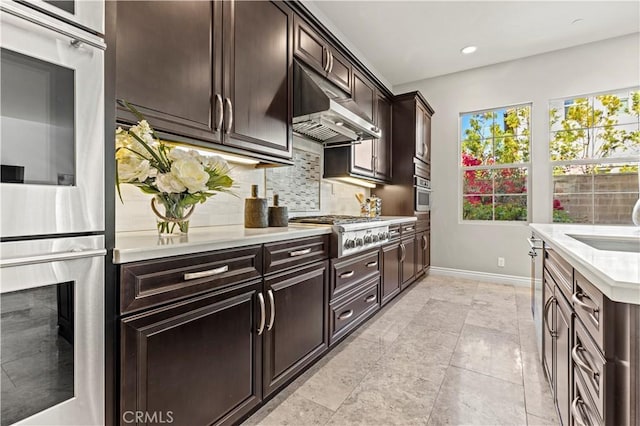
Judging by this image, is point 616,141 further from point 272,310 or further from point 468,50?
point 272,310

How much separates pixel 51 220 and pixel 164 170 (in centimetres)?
46

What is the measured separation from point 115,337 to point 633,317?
1.38 m

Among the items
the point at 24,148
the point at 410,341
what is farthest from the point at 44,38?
the point at 410,341

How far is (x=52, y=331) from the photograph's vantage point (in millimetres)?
797

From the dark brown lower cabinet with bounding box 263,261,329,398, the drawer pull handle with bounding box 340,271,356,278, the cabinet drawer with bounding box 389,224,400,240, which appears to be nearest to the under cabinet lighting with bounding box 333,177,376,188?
the cabinet drawer with bounding box 389,224,400,240

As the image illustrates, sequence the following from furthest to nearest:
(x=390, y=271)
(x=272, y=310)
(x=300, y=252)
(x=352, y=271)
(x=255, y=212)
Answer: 1. (x=390, y=271)
2. (x=352, y=271)
3. (x=255, y=212)
4. (x=300, y=252)
5. (x=272, y=310)

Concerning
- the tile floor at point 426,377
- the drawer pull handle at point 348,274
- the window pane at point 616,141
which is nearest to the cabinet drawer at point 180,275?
the tile floor at point 426,377

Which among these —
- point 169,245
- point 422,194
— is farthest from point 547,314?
point 422,194

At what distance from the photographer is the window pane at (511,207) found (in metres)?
4.00

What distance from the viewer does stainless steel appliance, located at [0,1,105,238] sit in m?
0.70

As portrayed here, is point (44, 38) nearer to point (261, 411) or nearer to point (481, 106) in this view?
point (261, 411)

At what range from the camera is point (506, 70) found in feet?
13.2

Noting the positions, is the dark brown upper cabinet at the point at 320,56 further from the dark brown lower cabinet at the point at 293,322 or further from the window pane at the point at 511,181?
the window pane at the point at 511,181

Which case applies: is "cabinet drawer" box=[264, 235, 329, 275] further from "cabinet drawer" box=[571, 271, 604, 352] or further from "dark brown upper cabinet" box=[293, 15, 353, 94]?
"dark brown upper cabinet" box=[293, 15, 353, 94]
